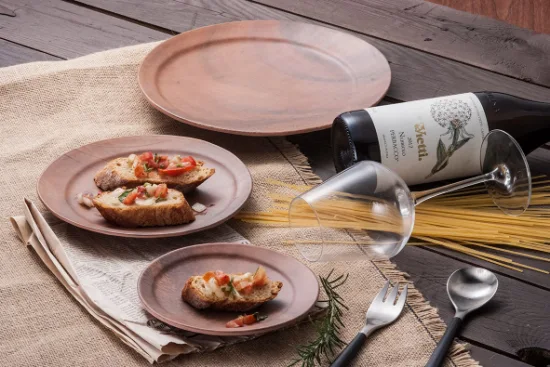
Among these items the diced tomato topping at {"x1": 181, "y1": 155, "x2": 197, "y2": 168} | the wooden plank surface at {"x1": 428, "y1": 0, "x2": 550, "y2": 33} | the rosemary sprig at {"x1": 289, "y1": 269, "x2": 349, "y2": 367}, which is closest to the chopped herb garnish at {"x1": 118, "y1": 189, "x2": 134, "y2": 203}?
the diced tomato topping at {"x1": 181, "y1": 155, "x2": 197, "y2": 168}

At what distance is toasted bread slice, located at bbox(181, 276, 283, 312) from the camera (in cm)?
110

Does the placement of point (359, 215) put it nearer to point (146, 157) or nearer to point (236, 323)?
point (236, 323)

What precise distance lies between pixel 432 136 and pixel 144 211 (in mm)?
497

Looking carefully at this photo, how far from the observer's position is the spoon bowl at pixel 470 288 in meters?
1.18

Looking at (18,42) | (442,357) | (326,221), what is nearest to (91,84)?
(18,42)

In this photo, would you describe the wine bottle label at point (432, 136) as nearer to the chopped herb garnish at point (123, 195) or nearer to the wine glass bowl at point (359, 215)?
the wine glass bowl at point (359, 215)

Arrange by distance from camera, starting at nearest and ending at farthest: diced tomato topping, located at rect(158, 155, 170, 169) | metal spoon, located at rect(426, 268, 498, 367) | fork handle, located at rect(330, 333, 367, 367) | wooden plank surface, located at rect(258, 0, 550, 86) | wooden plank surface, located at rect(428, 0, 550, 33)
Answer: fork handle, located at rect(330, 333, 367, 367) < metal spoon, located at rect(426, 268, 498, 367) < diced tomato topping, located at rect(158, 155, 170, 169) < wooden plank surface, located at rect(258, 0, 550, 86) < wooden plank surface, located at rect(428, 0, 550, 33)

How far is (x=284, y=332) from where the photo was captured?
113 cm

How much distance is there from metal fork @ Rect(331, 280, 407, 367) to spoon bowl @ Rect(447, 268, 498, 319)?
0.07 meters

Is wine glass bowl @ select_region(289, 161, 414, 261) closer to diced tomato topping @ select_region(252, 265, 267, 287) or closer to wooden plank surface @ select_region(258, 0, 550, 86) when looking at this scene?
diced tomato topping @ select_region(252, 265, 267, 287)

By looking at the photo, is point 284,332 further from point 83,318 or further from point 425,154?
point 425,154

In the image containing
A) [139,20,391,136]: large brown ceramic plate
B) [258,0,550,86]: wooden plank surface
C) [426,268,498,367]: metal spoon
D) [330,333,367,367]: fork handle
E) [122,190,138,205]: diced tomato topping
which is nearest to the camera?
[330,333,367,367]: fork handle

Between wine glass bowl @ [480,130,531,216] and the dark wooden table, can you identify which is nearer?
wine glass bowl @ [480,130,531,216]

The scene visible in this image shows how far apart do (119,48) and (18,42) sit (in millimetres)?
239
